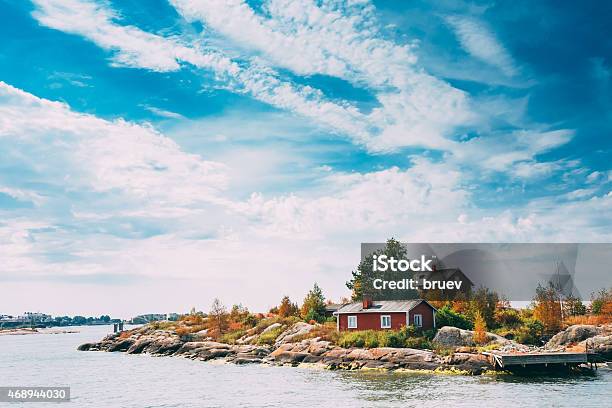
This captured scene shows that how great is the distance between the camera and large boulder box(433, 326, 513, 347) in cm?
6012

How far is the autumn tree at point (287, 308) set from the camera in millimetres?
91062

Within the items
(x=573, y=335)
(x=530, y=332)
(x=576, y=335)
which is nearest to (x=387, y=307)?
(x=530, y=332)

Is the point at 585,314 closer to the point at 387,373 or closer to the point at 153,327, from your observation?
the point at 387,373

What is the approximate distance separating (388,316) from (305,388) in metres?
22.3

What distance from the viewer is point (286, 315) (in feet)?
298

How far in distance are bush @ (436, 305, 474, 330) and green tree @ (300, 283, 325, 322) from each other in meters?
19.6

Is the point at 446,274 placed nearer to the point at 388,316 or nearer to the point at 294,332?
the point at 388,316

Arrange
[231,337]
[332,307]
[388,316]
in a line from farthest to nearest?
1. [332,307]
2. [231,337]
3. [388,316]

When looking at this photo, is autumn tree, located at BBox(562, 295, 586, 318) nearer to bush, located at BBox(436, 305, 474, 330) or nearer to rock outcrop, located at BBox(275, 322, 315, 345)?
bush, located at BBox(436, 305, 474, 330)

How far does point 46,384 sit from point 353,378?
3138 cm

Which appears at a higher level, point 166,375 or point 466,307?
point 466,307

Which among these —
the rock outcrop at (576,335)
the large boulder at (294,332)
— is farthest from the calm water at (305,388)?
the large boulder at (294,332)

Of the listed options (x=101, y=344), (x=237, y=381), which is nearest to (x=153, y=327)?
(x=101, y=344)

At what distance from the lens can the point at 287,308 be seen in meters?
91.7
